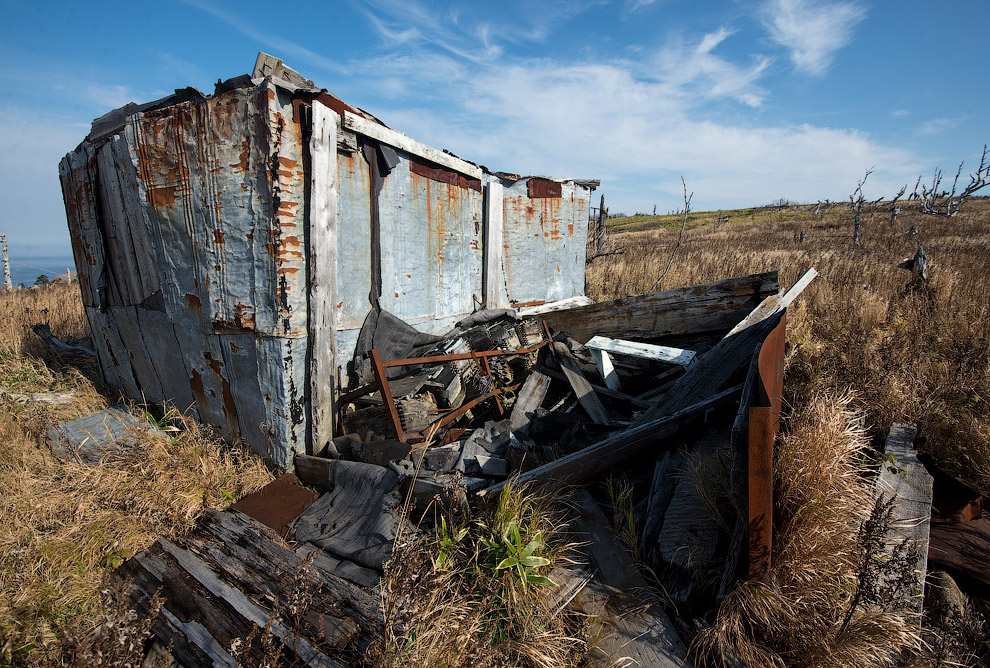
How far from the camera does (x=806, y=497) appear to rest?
88.4 inches

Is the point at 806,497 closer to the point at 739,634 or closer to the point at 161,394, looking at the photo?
the point at 739,634

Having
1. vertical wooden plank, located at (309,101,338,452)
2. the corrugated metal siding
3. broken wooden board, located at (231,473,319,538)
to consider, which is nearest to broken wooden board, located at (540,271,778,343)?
vertical wooden plank, located at (309,101,338,452)

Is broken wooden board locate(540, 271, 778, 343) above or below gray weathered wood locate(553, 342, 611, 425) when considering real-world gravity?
above

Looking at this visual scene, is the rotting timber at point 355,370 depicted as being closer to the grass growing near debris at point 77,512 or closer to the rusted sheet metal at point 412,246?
the rusted sheet metal at point 412,246

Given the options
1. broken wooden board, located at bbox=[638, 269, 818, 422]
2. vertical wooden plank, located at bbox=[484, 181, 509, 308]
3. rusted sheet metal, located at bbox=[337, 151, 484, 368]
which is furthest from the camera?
vertical wooden plank, located at bbox=[484, 181, 509, 308]

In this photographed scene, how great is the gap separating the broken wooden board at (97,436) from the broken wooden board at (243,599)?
128 centimetres

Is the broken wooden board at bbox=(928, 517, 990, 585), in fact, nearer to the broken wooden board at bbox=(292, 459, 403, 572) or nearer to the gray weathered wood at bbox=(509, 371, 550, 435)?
the gray weathered wood at bbox=(509, 371, 550, 435)

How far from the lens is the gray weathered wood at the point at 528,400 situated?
396 centimetres

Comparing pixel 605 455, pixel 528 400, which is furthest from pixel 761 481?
pixel 528 400

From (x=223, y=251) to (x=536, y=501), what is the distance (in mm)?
3063

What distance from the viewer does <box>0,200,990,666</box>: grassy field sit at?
192 centimetres

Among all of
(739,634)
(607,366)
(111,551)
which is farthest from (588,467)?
(111,551)

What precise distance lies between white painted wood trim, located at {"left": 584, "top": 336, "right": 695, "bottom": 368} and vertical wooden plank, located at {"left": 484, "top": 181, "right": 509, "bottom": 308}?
69.8 inches

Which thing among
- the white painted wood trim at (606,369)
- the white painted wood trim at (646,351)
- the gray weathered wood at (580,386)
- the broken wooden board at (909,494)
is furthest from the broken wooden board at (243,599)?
the white painted wood trim at (646,351)
